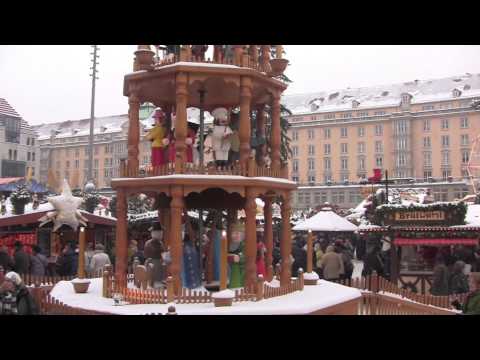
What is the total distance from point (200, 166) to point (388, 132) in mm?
78403

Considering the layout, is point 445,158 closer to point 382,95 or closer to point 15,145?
point 382,95

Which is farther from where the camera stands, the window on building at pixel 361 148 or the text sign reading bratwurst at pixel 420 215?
the window on building at pixel 361 148

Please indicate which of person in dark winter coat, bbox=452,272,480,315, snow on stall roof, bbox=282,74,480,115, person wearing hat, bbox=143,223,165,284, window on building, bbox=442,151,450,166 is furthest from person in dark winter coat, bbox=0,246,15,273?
window on building, bbox=442,151,450,166

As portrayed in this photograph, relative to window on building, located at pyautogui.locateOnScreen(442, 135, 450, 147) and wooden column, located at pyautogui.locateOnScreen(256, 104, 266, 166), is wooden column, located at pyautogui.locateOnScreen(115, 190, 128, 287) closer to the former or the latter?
wooden column, located at pyautogui.locateOnScreen(256, 104, 266, 166)

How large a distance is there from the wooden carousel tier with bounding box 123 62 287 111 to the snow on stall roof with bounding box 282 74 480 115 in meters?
72.5

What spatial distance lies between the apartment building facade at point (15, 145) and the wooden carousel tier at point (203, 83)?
52.4 metres

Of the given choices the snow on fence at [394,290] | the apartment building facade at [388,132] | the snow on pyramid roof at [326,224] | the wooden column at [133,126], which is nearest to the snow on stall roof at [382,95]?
the apartment building facade at [388,132]

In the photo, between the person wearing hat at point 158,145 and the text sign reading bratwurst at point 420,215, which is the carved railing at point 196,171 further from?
the text sign reading bratwurst at point 420,215

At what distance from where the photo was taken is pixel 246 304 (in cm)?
901

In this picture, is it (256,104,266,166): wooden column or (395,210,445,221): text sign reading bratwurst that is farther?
(395,210,445,221): text sign reading bratwurst

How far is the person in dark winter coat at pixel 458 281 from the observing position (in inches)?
533

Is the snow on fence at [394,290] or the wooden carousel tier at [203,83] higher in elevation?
the wooden carousel tier at [203,83]

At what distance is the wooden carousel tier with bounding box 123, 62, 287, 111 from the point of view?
32.5 ft
